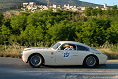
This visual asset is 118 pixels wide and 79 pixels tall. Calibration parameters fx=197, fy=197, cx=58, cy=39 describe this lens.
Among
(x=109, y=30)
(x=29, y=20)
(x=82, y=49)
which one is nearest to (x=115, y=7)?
(x=109, y=30)

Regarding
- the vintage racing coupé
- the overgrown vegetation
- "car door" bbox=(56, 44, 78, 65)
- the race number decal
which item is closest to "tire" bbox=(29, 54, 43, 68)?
the vintage racing coupé

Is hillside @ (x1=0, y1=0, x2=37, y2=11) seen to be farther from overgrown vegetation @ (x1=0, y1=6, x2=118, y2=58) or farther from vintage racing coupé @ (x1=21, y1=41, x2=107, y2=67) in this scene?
vintage racing coupé @ (x1=21, y1=41, x2=107, y2=67)

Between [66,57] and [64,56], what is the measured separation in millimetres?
109

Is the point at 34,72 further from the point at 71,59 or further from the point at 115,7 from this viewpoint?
the point at 115,7

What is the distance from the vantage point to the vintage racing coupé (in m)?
9.21

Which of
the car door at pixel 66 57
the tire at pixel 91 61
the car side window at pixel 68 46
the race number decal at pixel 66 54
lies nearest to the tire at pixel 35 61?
the car door at pixel 66 57

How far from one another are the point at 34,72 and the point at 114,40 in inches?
1817

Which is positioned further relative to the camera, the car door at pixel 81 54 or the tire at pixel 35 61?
the car door at pixel 81 54

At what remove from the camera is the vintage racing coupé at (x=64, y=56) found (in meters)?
9.21

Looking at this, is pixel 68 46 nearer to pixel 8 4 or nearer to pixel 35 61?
pixel 35 61

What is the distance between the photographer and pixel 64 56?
30.8 feet

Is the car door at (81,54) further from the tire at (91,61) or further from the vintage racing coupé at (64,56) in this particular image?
the tire at (91,61)

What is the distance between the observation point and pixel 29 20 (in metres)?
57.8

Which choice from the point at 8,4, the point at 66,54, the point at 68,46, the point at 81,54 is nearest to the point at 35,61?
the point at 66,54
